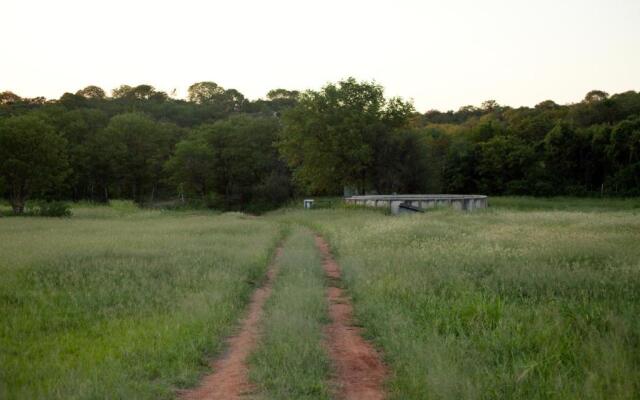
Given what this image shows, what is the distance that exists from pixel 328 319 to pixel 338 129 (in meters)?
43.5

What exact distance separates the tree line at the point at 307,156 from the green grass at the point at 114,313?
33115 millimetres

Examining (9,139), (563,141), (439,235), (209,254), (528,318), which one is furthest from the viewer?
(563,141)

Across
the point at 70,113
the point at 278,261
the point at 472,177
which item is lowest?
the point at 278,261

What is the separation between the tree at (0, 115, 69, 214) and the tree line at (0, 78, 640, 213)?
98mm

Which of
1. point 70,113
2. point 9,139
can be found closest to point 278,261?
point 9,139

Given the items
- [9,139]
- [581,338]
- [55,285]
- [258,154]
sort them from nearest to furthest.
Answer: [581,338], [55,285], [9,139], [258,154]

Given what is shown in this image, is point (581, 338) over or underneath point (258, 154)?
underneath

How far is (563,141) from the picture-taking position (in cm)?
→ 7450

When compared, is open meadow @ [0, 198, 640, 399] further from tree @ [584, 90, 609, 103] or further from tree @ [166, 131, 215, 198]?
tree @ [584, 90, 609, 103]

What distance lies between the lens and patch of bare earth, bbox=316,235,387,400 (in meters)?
7.34

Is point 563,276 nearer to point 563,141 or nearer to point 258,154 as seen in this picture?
point 258,154

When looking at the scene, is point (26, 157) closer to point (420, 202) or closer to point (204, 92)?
point (420, 202)

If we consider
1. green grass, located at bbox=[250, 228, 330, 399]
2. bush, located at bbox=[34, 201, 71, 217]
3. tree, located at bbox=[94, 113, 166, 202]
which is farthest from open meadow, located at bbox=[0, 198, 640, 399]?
tree, located at bbox=[94, 113, 166, 202]

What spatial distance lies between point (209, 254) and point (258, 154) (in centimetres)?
5102
